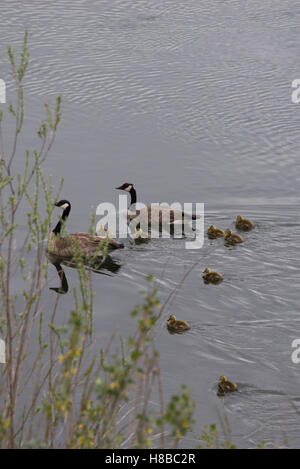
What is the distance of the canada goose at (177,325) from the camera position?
11828 mm

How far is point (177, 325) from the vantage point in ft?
38.9

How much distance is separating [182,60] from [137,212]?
759cm

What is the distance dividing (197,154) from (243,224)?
10.9 ft

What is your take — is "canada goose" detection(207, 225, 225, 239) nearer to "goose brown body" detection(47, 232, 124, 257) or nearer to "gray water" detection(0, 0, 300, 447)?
"gray water" detection(0, 0, 300, 447)

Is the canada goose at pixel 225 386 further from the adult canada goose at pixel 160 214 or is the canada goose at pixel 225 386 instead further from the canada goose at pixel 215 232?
the adult canada goose at pixel 160 214

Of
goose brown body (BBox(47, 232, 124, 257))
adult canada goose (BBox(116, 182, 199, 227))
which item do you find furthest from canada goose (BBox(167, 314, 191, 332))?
adult canada goose (BBox(116, 182, 199, 227))

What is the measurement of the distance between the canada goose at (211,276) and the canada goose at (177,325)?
4.89 ft

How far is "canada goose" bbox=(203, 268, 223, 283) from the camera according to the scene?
13.2 meters

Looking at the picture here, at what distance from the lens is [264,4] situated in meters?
26.8

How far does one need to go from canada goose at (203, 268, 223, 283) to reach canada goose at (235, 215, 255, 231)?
182cm

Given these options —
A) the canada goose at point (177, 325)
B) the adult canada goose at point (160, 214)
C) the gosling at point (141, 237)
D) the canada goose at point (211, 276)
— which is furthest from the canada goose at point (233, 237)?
the canada goose at point (177, 325)

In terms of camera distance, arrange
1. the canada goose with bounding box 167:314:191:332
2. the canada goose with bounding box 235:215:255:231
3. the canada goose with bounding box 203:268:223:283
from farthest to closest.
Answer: the canada goose with bounding box 235:215:255:231
the canada goose with bounding box 203:268:223:283
the canada goose with bounding box 167:314:191:332
